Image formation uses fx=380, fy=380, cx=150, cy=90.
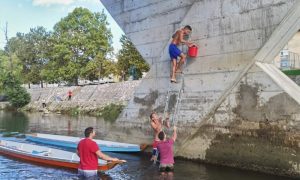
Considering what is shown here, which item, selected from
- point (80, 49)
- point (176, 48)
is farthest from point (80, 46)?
point (176, 48)

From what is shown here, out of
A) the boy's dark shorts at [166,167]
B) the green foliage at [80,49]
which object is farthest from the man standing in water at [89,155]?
the green foliage at [80,49]

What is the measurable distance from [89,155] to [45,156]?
3.71 metres

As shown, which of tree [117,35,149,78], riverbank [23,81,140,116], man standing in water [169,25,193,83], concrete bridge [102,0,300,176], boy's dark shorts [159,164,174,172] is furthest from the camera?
tree [117,35,149,78]

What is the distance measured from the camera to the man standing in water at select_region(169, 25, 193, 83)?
12.8 meters

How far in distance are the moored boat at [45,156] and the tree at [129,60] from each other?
31887 millimetres

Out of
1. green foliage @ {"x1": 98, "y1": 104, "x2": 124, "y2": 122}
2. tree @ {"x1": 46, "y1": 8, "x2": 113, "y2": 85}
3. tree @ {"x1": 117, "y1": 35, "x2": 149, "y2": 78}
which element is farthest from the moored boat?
tree @ {"x1": 46, "y1": 8, "x2": 113, "y2": 85}

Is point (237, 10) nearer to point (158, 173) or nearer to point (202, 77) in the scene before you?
point (202, 77)

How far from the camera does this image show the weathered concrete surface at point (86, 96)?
39.7 meters

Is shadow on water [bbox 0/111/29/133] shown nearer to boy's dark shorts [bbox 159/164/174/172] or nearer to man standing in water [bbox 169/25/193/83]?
man standing in water [bbox 169/25/193/83]

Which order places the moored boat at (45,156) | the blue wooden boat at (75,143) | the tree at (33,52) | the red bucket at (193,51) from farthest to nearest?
1. the tree at (33,52)
2. the blue wooden boat at (75,143)
3. the red bucket at (193,51)
4. the moored boat at (45,156)

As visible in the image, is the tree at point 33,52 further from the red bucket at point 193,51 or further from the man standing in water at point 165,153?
the man standing in water at point 165,153

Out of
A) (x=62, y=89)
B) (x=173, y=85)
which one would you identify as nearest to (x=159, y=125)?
(x=173, y=85)

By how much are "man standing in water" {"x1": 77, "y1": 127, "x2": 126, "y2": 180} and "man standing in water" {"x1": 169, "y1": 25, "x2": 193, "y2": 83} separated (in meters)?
4.20

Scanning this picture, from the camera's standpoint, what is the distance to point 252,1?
37.1 feet
